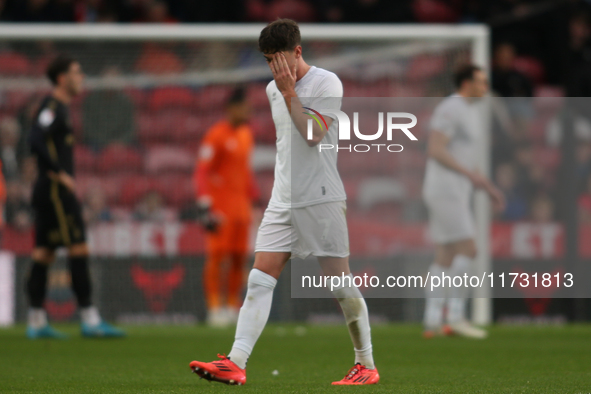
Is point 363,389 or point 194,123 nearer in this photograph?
point 363,389

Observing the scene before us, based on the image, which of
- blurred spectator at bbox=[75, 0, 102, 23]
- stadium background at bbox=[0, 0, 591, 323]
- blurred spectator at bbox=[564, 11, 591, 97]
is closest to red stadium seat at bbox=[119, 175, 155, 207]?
stadium background at bbox=[0, 0, 591, 323]

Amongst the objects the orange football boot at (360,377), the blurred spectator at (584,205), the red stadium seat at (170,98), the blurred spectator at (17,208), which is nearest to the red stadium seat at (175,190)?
the red stadium seat at (170,98)

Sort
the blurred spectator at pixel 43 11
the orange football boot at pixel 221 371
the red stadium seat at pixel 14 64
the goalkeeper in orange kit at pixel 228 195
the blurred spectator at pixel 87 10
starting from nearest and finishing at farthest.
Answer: the orange football boot at pixel 221 371, the goalkeeper in orange kit at pixel 228 195, the red stadium seat at pixel 14 64, the blurred spectator at pixel 43 11, the blurred spectator at pixel 87 10

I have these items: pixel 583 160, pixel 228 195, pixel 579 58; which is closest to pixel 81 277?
pixel 228 195

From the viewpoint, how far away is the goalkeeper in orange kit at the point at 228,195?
9172 millimetres

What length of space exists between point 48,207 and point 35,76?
10.4ft

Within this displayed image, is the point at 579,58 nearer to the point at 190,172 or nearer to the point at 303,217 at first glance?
the point at 190,172

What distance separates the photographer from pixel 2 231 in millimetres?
9719

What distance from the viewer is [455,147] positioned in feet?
25.2

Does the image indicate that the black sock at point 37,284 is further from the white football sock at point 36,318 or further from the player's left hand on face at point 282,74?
the player's left hand on face at point 282,74

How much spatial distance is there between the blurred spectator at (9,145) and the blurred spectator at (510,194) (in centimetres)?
544

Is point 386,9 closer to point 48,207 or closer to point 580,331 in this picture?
point 580,331

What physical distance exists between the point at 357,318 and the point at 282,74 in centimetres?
126

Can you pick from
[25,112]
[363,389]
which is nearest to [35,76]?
[25,112]
